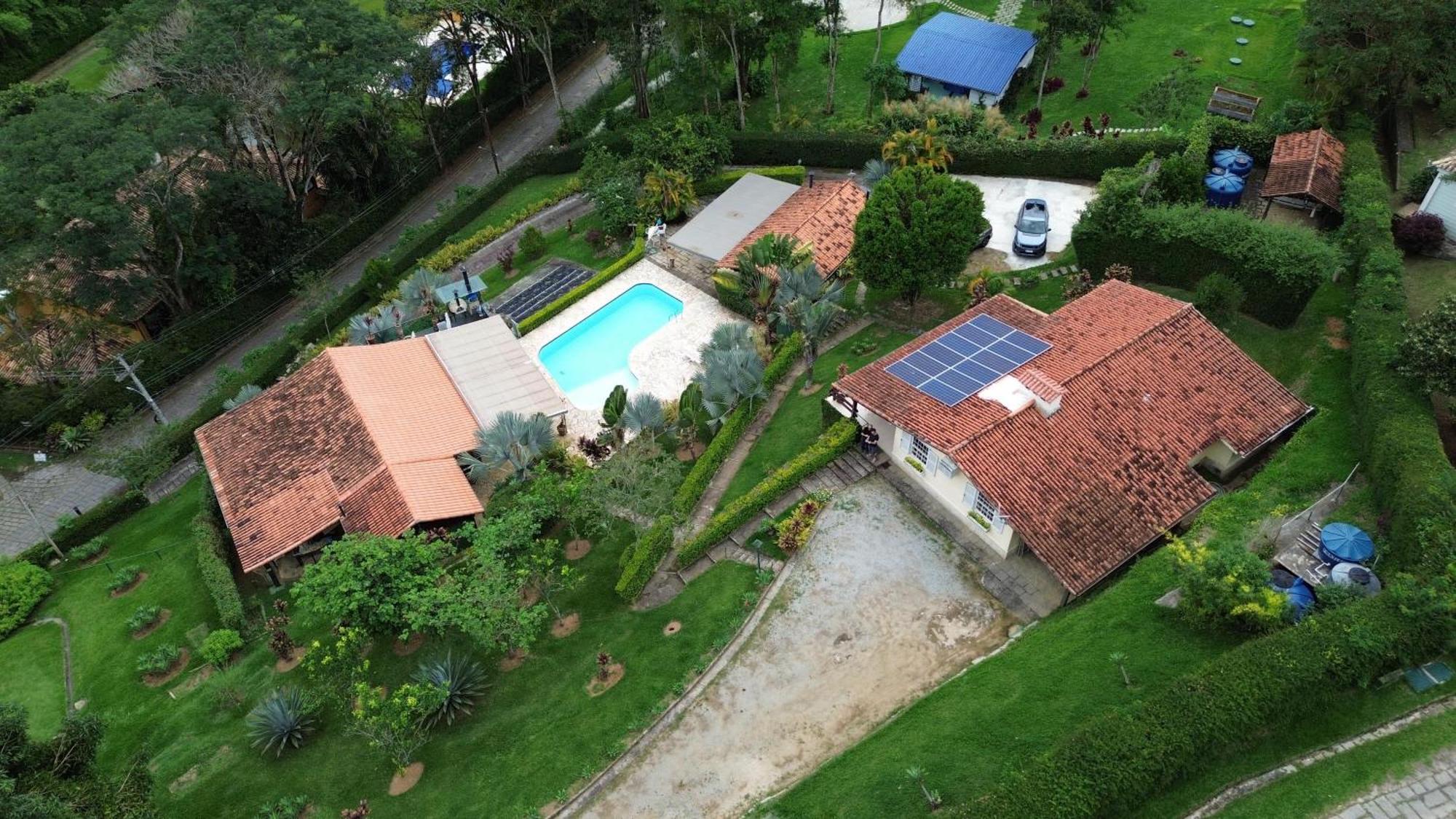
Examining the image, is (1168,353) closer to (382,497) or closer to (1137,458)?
(1137,458)

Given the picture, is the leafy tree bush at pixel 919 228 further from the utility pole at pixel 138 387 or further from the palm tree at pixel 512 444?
the utility pole at pixel 138 387

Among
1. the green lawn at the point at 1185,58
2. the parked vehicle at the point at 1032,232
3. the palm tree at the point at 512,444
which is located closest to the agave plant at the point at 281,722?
the palm tree at the point at 512,444

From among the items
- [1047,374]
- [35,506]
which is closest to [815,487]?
[1047,374]

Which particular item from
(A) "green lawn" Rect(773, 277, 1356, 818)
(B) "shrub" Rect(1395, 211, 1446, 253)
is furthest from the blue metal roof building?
(A) "green lawn" Rect(773, 277, 1356, 818)

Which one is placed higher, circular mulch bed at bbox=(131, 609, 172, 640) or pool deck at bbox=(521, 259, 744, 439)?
pool deck at bbox=(521, 259, 744, 439)

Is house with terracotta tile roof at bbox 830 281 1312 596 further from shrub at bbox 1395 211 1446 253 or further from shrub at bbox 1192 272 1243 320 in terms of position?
shrub at bbox 1395 211 1446 253

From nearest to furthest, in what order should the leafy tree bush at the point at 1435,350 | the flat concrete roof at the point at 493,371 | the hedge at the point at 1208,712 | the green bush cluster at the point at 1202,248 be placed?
the hedge at the point at 1208,712 → the leafy tree bush at the point at 1435,350 → the green bush cluster at the point at 1202,248 → the flat concrete roof at the point at 493,371
